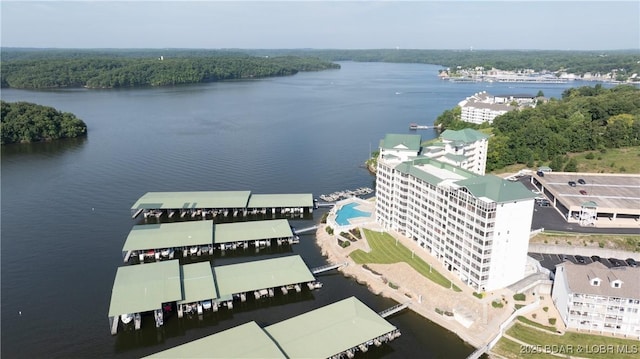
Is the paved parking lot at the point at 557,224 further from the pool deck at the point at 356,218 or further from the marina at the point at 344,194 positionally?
the marina at the point at 344,194

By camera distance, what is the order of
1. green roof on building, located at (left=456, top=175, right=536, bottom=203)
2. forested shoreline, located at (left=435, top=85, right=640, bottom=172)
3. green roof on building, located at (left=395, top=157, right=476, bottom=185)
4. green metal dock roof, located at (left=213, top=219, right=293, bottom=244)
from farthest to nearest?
forested shoreline, located at (left=435, top=85, right=640, bottom=172)
green metal dock roof, located at (left=213, top=219, right=293, bottom=244)
green roof on building, located at (left=395, top=157, right=476, bottom=185)
green roof on building, located at (left=456, top=175, right=536, bottom=203)

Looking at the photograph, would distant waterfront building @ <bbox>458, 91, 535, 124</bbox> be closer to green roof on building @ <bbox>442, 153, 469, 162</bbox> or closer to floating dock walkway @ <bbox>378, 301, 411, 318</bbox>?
green roof on building @ <bbox>442, 153, 469, 162</bbox>

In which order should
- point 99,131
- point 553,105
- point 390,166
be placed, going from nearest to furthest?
point 390,166, point 553,105, point 99,131

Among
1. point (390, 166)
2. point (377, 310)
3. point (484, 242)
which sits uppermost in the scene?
point (390, 166)

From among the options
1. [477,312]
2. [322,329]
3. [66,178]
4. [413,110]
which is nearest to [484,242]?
[477,312]

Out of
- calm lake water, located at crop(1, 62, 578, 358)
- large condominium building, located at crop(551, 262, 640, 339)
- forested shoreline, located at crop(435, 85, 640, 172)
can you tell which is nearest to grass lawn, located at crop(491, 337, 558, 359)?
calm lake water, located at crop(1, 62, 578, 358)

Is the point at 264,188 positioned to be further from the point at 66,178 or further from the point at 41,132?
the point at 41,132

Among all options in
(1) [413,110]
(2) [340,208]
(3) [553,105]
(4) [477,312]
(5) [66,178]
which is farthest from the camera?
(1) [413,110]
